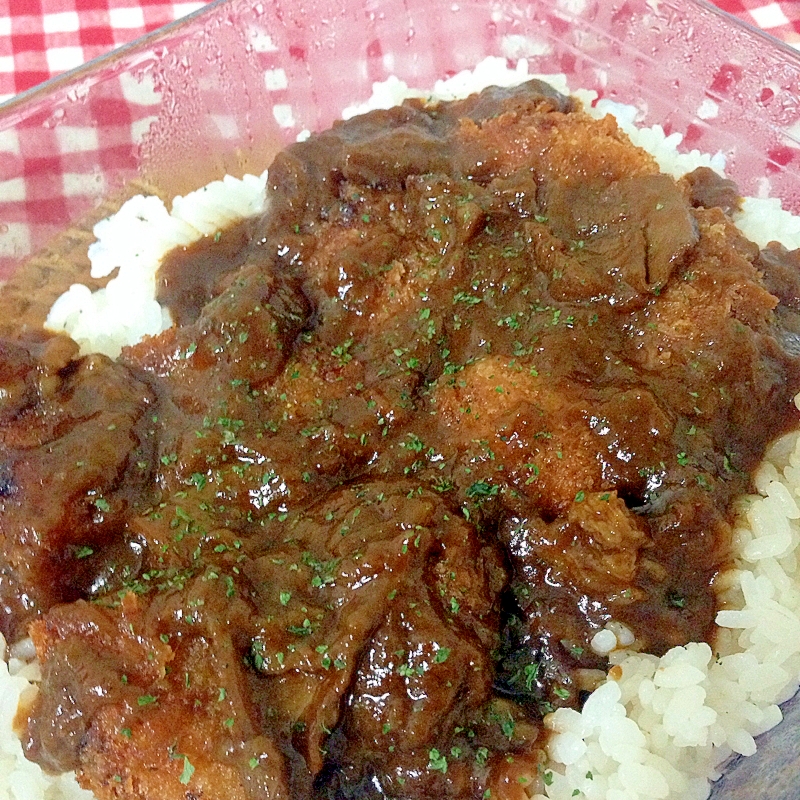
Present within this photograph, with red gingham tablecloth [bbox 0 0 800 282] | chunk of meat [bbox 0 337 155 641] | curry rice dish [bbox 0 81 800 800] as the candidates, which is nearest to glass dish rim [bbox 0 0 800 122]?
red gingham tablecloth [bbox 0 0 800 282]

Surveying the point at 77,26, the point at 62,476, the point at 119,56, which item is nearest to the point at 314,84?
the point at 119,56

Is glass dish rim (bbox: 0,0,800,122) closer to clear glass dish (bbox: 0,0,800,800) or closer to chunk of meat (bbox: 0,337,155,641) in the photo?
clear glass dish (bbox: 0,0,800,800)

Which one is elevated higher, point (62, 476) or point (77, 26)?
point (77, 26)

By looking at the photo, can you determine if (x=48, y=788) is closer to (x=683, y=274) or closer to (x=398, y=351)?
(x=398, y=351)

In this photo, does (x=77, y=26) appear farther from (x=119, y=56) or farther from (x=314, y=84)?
(x=314, y=84)

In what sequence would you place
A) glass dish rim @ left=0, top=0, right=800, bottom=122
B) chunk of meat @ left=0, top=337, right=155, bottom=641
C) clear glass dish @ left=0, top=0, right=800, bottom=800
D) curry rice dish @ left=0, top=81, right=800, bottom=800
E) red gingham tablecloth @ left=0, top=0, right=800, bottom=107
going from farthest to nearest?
red gingham tablecloth @ left=0, top=0, right=800, bottom=107 → clear glass dish @ left=0, top=0, right=800, bottom=800 → glass dish rim @ left=0, top=0, right=800, bottom=122 → chunk of meat @ left=0, top=337, right=155, bottom=641 → curry rice dish @ left=0, top=81, right=800, bottom=800

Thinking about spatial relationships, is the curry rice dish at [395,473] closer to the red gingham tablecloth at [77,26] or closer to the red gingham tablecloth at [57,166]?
the red gingham tablecloth at [57,166]

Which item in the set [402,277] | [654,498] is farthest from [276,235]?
[654,498]
